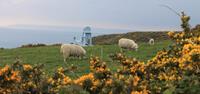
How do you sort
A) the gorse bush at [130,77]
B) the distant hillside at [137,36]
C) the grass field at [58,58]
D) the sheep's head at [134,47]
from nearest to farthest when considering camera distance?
the gorse bush at [130,77], the grass field at [58,58], the sheep's head at [134,47], the distant hillside at [137,36]

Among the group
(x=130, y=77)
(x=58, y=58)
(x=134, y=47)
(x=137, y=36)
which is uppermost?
(x=130, y=77)

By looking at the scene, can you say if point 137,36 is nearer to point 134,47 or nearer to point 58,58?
point 134,47

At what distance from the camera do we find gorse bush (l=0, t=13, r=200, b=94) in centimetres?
482

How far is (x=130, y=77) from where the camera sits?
510cm

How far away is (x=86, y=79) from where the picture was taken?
17.1ft

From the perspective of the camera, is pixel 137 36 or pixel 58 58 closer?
pixel 58 58

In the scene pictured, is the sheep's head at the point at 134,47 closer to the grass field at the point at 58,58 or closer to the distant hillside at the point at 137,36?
the grass field at the point at 58,58

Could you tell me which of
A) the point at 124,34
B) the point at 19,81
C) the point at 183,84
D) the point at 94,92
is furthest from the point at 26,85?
the point at 124,34

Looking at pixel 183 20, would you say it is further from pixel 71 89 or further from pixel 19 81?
pixel 71 89

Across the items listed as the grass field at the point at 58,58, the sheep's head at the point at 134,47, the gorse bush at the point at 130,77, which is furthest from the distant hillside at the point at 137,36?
the gorse bush at the point at 130,77

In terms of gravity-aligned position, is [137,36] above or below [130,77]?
below

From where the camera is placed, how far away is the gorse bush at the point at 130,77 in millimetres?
4820

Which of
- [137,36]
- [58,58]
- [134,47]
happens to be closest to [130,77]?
[58,58]

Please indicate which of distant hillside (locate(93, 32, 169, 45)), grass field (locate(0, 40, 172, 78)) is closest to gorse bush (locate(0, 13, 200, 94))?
grass field (locate(0, 40, 172, 78))
